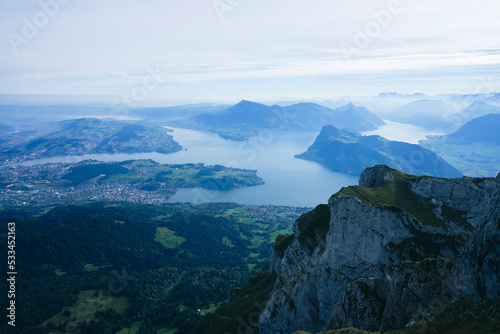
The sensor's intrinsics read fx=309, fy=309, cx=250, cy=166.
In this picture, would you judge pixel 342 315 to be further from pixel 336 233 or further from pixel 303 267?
pixel 303 267

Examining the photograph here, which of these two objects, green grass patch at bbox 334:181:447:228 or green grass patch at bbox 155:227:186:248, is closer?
green grass patch at bbox 334:181:447:228

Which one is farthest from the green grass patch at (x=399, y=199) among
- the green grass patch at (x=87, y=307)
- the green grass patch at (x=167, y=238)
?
the green grass patch at (x=167, y=238)

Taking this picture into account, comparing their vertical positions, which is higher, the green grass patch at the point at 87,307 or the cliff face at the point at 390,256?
the cliff face at the point at 390,256

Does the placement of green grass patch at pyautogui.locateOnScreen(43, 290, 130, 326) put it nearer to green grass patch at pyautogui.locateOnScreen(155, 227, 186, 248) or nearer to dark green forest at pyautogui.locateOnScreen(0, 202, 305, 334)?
dark green forest at pyautogui.locateOnScreen(0, 202, 305, 334)

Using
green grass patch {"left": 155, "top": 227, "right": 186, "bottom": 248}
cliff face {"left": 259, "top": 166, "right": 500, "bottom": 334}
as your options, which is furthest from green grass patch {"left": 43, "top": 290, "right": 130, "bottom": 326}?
cliff face {"left": 259, "top": 166, "right": 500, "bottom": 334}

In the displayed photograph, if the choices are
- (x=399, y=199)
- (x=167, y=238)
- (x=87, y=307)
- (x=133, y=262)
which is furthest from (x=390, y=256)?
(x=167, y=238)

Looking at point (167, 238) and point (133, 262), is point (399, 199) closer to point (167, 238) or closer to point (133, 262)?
point (133, 262)

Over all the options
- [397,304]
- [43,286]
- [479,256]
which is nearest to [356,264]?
[397,304]

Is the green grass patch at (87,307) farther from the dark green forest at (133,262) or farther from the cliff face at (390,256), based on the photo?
the cliff face at (390,256)
